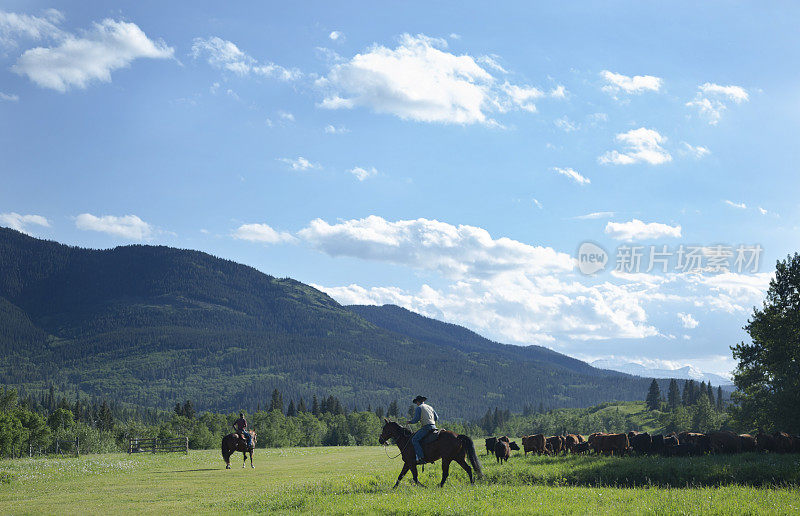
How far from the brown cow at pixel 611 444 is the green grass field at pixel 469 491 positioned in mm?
Answer: 6207

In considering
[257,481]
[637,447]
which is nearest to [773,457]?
[637,447]

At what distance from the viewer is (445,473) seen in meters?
25.8

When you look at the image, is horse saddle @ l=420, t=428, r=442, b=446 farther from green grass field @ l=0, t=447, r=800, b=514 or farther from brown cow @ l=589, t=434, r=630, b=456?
brown cow @ l=589, t=434, r=630, b=456

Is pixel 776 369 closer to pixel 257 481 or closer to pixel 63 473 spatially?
pixel 257 481

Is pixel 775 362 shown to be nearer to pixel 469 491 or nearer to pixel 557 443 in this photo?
pixel 557 443

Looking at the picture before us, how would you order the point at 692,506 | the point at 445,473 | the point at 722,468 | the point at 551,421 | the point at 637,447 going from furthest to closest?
the point at 551,421 → the point at 637,447 → the point at 722,468 → the point at 445,473 → the point at 692,506

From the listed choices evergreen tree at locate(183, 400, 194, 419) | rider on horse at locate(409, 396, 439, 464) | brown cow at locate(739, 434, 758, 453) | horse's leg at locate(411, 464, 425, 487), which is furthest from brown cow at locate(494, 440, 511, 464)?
evergreen tree at locate(183, 400, 194, 419)

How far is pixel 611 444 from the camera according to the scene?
4269 centimetres

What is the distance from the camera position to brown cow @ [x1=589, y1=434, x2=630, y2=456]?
42.3 meters

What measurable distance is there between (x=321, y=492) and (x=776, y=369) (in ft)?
167

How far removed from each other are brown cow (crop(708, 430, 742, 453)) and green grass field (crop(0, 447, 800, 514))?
18.4 feet

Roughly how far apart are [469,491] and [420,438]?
3.28 m

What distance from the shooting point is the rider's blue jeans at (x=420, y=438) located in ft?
84.1

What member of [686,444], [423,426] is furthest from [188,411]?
[423,426]
